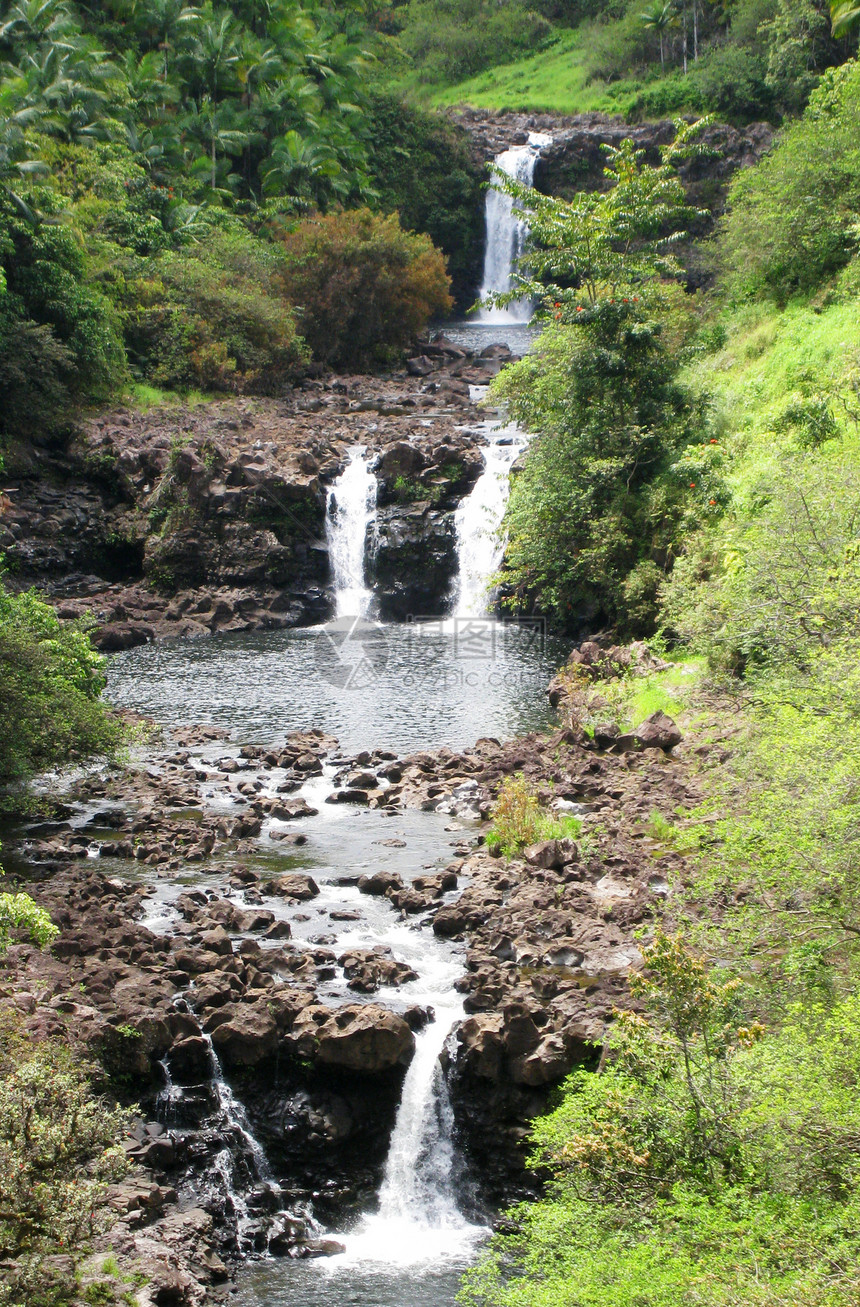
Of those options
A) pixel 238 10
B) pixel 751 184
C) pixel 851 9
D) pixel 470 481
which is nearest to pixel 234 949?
pixel 470 481

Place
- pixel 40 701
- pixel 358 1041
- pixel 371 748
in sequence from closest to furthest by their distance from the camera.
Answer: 1. pixel 358 1041
2. pixel 40 701
3. pixel 371 748

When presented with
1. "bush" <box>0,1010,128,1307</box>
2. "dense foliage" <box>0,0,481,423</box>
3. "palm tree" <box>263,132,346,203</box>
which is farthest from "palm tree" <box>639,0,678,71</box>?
"bush" <box>0,1010,128,1307</box>

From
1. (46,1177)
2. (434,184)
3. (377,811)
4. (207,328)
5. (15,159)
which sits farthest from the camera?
(434,184)

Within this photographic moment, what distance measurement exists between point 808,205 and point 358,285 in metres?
22.8

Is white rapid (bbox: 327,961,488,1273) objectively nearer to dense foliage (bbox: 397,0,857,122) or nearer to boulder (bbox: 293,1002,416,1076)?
boulder (bbox: 293,1002,416,1076)

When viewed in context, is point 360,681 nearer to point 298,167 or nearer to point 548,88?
point 298,167

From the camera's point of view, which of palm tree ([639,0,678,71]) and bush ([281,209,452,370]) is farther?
palm tree ([639,0,678,71])

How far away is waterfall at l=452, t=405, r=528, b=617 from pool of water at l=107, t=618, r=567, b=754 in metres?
1.01

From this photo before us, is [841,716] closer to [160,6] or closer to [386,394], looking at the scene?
[386,394]

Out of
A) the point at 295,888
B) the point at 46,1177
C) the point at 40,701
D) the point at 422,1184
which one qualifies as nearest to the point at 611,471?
the point at 295,888

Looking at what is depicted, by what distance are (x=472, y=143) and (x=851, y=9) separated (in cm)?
3269

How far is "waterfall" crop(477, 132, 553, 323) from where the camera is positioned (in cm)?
6092

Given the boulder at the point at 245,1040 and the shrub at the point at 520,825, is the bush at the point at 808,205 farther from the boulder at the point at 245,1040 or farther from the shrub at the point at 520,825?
the boulder at the point at 245,1040

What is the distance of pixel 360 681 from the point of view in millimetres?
29406
